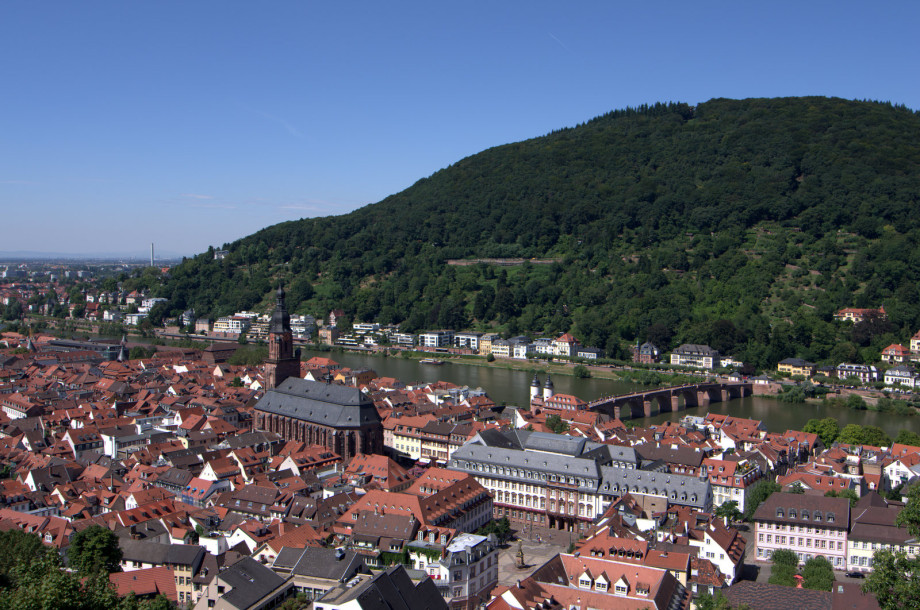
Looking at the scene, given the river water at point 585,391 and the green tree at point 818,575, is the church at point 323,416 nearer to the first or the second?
the river water at point 585,391

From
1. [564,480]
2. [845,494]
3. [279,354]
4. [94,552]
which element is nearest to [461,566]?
[94,552]

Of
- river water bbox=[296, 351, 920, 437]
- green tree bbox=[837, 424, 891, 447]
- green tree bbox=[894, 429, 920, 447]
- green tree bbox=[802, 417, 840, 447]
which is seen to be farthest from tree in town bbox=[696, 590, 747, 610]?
river water bbox=[296, 351, 920, 437]

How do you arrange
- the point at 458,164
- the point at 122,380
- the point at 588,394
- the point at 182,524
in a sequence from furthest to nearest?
the point at 458,164 < the point at 588,394 < the point at 122,380 < the point at 182,524

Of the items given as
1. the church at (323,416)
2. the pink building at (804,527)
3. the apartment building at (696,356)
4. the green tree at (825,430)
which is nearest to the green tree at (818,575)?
the pink building at (804,527)

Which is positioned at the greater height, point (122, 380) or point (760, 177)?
point (760, 177)

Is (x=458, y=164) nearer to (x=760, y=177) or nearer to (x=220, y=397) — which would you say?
(x=760, y=177)

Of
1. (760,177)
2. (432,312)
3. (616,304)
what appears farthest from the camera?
(760,177)

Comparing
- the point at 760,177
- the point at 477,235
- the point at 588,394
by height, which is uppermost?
the point at 760,177

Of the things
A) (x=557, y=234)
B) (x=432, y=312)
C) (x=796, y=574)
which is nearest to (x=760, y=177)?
(x=557, y=234)

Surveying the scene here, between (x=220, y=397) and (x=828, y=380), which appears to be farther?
(x=828, y=380)
